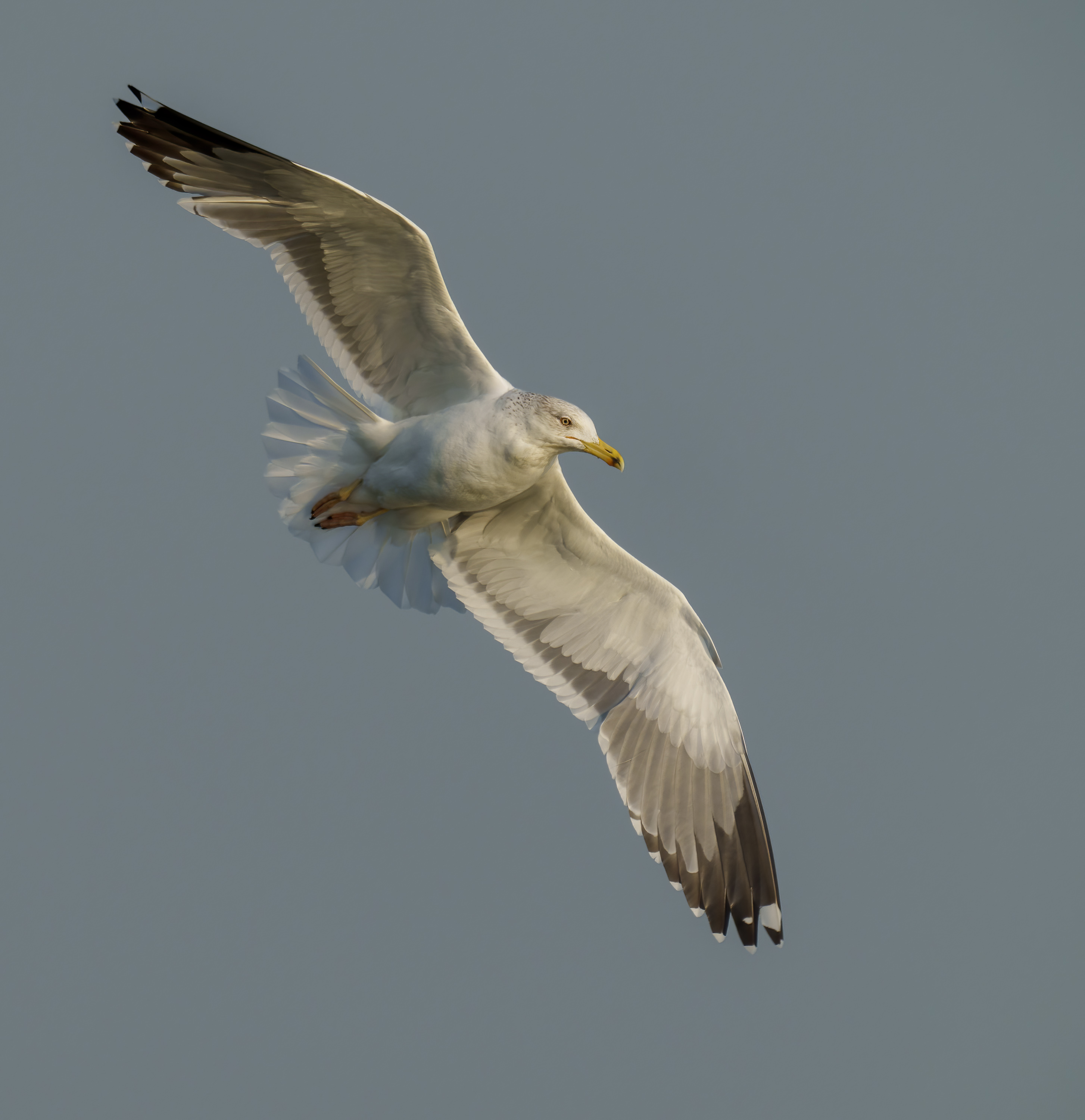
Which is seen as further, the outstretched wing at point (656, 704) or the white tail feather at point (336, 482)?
the outstretched wing at point (656, 704)

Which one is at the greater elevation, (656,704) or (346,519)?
(346,519)

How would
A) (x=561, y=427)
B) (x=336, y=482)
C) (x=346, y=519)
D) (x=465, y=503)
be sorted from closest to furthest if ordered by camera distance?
(x=561, y=427) → (x=465, y=503) → (x=336, y=482) → (x=346, y=519)

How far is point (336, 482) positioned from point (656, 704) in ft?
7.60

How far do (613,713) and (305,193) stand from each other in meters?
3.47

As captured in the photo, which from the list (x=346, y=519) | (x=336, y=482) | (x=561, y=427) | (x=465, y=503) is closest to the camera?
(x=561, y=427)

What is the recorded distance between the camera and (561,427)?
709 centimetres

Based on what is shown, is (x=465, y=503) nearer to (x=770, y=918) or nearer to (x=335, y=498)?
(x=335, y=498)

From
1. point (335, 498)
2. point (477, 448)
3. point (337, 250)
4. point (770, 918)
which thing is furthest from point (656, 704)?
point (337, 250)

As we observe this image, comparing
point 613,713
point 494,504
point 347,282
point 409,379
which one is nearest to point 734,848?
point 613,713

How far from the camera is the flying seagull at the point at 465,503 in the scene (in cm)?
722

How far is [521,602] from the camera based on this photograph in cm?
843

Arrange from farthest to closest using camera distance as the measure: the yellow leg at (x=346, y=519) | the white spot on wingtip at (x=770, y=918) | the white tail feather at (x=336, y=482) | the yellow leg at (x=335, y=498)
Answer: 1. the white spot on wingtip at (x=770, y=918)
2. the yellow leg at (x=346, y=519)
3. the yellow leg at (x=335, y=498)
4. the white tail feather at (x=336, y=482)

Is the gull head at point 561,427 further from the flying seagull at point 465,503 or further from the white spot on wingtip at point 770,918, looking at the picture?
the white spot on wingtip at point 770,918

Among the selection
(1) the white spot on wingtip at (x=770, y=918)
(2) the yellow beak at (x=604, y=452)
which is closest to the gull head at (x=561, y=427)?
(2) the yellow beak at (x=604, y=452)
